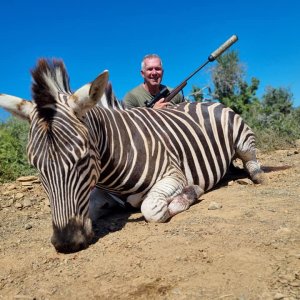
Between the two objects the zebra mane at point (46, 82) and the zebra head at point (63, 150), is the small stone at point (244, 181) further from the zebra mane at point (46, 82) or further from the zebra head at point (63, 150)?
the zebra mane at point (46, 82)

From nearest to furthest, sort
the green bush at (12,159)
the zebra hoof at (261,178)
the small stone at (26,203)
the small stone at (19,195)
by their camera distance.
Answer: the zebra hoof at (261,178) < the small stone at (26,203) < the small stone at (19,195) < the green bush at (12,159)

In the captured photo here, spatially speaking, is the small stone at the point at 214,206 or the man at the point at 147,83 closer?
the small stone at the point at 214,206

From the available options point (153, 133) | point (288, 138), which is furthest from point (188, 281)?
point (288, 138)

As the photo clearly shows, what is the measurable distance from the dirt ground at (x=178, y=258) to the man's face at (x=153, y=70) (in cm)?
251

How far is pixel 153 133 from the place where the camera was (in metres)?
3.36

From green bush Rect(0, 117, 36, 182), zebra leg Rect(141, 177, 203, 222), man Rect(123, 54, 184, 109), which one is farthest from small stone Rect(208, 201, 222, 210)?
green bush Rect(0, 117, 36, 182)

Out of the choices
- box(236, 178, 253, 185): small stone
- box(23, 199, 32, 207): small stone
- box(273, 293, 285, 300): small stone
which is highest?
box(23, 199, 32, 207): small stone

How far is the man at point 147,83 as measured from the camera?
516cm

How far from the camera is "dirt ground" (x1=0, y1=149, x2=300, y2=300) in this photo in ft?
5.52

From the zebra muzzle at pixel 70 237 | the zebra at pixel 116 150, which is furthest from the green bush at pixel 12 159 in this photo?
the zebra muzzle at pixel 70 237

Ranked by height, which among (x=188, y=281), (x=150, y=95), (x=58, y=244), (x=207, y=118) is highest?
(x=150, y=95)

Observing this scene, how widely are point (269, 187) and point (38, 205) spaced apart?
2542 millimetres

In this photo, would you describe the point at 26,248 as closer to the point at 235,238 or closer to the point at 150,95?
the point at 235,238

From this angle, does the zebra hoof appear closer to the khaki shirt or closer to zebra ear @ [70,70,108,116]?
the khaki shirt
